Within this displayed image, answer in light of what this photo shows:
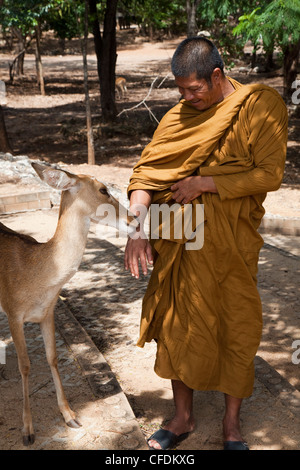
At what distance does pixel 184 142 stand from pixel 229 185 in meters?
0.33

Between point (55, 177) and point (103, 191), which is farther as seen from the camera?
point (103, 191)

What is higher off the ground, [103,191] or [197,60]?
[197,60]

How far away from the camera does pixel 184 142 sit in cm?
299

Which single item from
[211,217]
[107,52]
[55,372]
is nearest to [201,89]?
[211,217]

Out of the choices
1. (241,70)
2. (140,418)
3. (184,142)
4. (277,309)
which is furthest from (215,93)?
(241,70)

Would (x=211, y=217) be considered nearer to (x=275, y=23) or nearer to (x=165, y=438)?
(x=165, y=438)

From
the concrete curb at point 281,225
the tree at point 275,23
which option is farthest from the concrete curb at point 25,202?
the tree at point 275,23

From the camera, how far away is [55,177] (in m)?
2.93

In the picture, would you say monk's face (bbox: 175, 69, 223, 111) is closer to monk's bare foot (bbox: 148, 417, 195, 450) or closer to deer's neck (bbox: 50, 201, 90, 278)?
deer's neck (bbox: 50, 201, 90, 278)

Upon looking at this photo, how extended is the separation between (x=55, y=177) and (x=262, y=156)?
1038 mm

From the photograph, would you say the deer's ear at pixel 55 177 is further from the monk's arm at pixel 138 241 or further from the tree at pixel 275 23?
the tree at pixel 275 23

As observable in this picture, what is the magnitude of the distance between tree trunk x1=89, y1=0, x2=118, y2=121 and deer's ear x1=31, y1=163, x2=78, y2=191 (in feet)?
41.0
